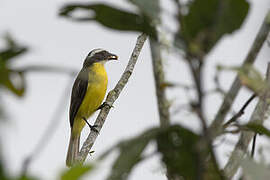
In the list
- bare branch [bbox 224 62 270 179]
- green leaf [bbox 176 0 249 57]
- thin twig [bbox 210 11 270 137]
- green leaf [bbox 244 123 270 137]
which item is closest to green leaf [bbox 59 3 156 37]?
green leaf [bbox 176 0 249 57]

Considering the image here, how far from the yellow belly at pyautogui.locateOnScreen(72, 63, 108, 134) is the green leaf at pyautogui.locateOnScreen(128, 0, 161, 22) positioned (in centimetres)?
726

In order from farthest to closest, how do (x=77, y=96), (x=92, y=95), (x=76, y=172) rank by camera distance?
1. (x=77, y=96)
2. (x=92, y=95)
3. (x=76, y=172)

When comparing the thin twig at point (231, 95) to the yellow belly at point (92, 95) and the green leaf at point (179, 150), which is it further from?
the yellow belly at point (92, 95)

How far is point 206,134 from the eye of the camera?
1.04 meters

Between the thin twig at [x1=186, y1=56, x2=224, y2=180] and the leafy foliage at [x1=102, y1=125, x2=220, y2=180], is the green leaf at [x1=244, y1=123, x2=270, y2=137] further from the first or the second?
the thin twig at [x1=186, y1=56, x2=224, y2=180]

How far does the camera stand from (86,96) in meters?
8.62

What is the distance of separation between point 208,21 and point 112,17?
0.29 meters

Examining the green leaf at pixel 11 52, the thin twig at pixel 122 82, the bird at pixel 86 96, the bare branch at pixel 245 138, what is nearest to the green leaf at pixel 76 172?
the green leaf at pixel 11 52

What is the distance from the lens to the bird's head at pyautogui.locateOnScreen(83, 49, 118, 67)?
927 cm

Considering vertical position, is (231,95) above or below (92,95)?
above

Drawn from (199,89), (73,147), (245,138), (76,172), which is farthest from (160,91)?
(73,147)

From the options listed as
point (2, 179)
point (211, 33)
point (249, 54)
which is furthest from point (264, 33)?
point (2, 179)

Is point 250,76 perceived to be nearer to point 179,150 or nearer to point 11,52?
point 179,150

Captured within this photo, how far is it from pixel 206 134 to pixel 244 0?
0.41 m
